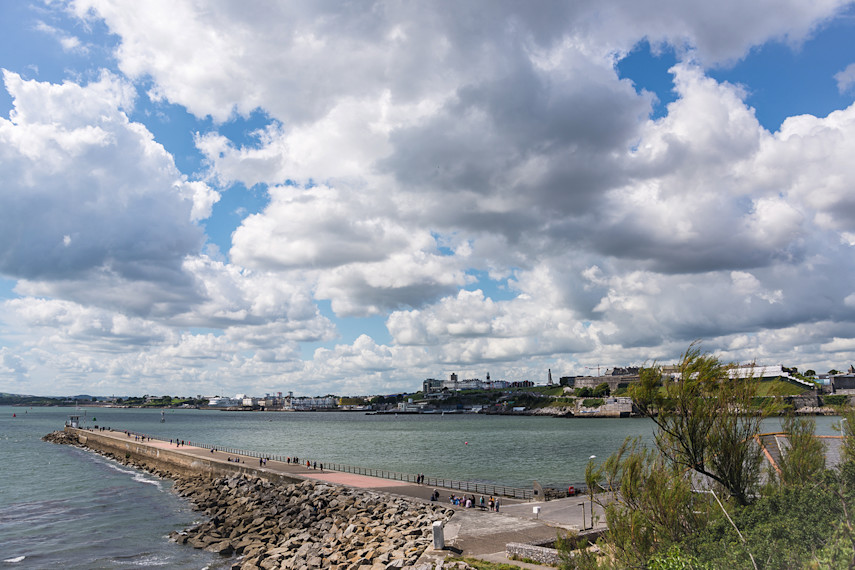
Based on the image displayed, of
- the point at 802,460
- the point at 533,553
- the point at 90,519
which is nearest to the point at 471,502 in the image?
the point at 533,553

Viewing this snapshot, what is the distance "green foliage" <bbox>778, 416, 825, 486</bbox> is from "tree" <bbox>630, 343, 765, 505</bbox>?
3423mm

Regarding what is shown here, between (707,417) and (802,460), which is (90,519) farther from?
(802,460)

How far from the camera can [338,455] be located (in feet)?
280

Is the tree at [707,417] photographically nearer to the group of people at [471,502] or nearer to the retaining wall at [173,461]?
the group of people at [471,502]

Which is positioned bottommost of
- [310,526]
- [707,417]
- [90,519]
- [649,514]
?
[90,519]

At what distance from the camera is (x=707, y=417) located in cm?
1886

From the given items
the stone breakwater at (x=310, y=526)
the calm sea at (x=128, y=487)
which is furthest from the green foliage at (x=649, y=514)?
the calm sea at (x=128, y=487)

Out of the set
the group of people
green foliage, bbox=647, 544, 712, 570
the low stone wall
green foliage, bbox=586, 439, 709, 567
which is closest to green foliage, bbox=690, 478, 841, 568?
green foliage, bbox=647, 544, 712, 570

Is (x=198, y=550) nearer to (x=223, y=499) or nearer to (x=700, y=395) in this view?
(x=223, y=499)

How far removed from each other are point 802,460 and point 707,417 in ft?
21.4

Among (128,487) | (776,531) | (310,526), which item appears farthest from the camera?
(128,487)

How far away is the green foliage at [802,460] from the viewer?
21578 mm

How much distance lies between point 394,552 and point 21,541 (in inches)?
1256

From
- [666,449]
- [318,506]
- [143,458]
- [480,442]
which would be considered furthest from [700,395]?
[480,442]
